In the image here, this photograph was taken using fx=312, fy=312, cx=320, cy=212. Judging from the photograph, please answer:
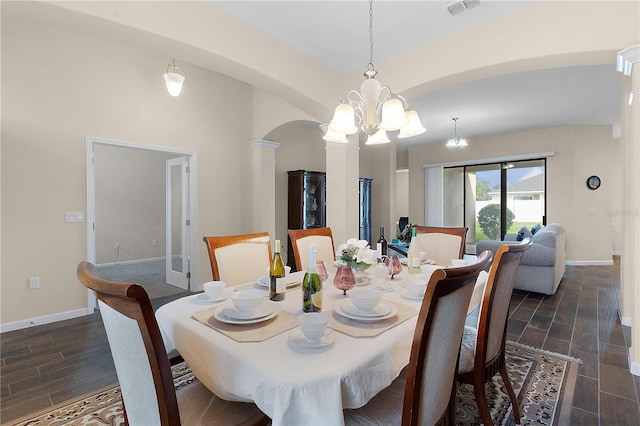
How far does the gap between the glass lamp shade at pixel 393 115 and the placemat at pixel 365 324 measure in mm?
1035

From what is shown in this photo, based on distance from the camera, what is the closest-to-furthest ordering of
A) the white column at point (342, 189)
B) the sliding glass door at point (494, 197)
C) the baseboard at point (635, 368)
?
the baseboard at point (635, 368) → the white column at point (342, 189) → the sliding glass door at point (494, 197)

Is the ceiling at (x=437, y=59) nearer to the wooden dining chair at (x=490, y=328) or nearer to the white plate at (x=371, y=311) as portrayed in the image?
the wooden dining chair at (x=490, y=328)

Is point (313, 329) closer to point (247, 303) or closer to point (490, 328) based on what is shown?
point (247, 303)

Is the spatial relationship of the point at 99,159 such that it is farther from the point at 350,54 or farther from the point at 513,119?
the point at 513,119

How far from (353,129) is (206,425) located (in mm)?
1648

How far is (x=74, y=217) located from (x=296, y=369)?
11.7ft

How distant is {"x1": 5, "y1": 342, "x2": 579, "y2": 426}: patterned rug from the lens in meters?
1.76

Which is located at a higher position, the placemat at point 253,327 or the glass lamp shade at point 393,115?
the glass lamp shade at point 393,115

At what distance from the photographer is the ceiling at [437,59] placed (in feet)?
8.02

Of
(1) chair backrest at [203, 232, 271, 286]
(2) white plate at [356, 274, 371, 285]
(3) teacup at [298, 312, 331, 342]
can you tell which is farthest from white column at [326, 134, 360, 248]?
(3) teacup at [298, 312, 331, 342]

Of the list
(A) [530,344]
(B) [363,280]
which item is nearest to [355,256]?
(B) [363,280]

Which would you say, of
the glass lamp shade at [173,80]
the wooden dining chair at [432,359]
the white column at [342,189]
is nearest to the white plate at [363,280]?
the wooden dining chair at [432,359]

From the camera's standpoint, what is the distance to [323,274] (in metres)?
1.85

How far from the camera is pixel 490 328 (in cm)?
150
